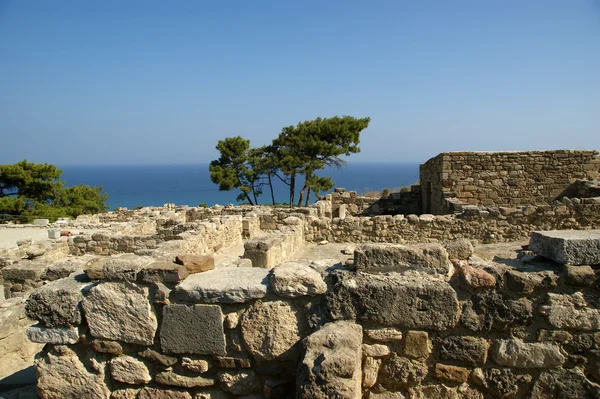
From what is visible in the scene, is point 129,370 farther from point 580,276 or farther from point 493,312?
point 580,276

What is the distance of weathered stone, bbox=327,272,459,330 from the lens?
2.95 metres

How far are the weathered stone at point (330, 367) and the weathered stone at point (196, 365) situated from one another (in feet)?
2.77

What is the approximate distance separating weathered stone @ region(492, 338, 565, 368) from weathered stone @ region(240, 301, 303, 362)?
1.38m

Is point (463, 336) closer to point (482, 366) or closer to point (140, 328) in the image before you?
point (482, 366)

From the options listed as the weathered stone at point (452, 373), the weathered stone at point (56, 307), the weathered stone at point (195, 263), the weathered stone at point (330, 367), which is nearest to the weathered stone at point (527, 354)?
the weathered stone at point (452, 373)

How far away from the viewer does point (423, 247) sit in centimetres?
317

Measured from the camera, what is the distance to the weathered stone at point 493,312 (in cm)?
292

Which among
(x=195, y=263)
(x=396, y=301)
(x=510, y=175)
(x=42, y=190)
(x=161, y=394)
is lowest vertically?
(x=161, y=394)

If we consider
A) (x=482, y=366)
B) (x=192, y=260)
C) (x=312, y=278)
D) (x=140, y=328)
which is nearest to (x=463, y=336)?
(x=482, y=366)

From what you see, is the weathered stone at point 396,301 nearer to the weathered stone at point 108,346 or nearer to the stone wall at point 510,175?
the weathered stone at point 108,346

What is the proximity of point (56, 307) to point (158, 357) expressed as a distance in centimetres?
87

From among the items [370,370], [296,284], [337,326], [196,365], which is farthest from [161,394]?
[370,370]

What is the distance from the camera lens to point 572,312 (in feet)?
9.45

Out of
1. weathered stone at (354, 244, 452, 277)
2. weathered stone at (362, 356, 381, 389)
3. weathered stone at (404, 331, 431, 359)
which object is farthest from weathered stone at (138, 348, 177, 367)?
weathered stone at (404, 331, 431, 359)
